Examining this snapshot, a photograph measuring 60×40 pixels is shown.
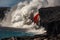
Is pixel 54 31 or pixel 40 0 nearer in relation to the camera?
pixel 54 31

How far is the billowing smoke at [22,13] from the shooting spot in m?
15.3

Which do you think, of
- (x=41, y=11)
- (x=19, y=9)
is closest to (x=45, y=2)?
(x=19, y=9)

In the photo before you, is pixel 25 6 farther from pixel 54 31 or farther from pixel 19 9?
pixel 54 31

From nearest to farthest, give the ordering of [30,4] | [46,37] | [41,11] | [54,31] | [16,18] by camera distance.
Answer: [46,37], [54,31], [41,11], [16,18], [30,4]

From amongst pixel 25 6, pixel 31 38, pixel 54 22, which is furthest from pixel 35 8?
pixel 31 38

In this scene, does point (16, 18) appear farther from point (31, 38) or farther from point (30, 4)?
point (31, 38)

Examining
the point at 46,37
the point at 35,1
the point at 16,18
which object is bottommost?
the point at 46,37

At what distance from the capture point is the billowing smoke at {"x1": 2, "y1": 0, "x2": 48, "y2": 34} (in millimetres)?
15316

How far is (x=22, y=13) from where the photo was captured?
16359 mm

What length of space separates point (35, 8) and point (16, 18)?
156 centimetres

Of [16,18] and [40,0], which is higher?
[40,0]

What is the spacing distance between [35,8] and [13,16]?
173 cm

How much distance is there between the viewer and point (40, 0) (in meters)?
17.6

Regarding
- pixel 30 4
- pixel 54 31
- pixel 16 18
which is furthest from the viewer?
pixel 30 4
